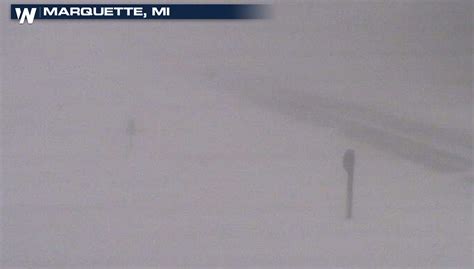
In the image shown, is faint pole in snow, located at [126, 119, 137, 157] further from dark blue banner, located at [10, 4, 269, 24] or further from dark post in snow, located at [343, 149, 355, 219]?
dark post in snow, located at [343, 149, 355, 219]

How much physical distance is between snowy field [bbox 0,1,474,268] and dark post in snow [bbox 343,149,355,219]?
2cm

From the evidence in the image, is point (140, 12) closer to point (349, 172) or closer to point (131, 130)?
point (131, 130)

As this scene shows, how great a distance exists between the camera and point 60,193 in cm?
234

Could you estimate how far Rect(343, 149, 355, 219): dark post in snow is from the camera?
7.61 ft

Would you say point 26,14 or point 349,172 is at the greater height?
point 26,14

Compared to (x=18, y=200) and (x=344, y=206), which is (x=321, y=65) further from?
(x=18, y=200)

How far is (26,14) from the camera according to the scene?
2.29 m

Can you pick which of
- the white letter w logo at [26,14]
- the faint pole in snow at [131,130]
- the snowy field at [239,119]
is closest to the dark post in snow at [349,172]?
the snowy field at [239,119]

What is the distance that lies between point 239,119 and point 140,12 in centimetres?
57

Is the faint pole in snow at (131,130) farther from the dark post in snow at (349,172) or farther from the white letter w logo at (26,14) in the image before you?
the dark post in snow at (349,172)

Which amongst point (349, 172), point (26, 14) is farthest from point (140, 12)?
point (349, 172)

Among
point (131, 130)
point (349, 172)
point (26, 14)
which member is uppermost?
point (26, 14)

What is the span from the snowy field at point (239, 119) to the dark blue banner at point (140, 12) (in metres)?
0.03

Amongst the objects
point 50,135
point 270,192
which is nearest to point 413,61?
point 270,192
